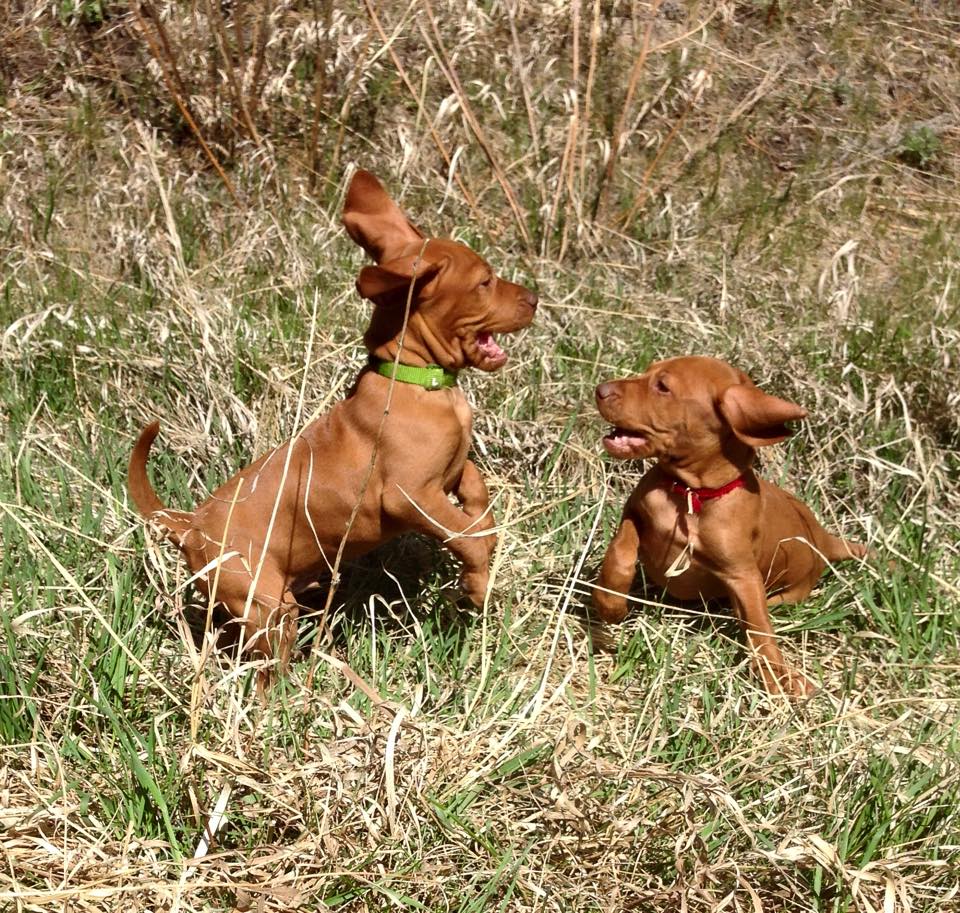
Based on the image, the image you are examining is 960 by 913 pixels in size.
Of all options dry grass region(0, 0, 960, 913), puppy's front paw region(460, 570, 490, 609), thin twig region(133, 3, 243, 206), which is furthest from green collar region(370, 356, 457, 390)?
thin twig region(133, 3, 243, 206)

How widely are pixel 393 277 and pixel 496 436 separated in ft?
4.94

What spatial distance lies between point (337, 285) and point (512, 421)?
43.1 inches

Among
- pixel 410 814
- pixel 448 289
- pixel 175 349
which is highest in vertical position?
pixel 448 289

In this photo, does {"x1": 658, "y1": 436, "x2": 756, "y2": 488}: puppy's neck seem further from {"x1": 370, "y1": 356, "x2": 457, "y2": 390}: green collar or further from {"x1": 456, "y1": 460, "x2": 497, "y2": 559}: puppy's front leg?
{"x1": 370, "y1": 356, "x2": 457, "y2": 390}: green collar

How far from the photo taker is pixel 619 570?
419cm

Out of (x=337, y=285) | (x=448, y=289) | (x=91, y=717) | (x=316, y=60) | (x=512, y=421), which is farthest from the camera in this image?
(x=316, y=60)

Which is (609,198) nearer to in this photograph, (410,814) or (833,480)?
(833,480)

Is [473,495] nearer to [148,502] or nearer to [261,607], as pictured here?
[261,607]

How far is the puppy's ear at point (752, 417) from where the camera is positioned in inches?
148

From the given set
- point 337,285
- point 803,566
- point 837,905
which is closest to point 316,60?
point 337,285

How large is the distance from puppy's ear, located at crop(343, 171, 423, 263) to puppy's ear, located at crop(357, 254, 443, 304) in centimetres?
20

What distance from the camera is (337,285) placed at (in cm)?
563

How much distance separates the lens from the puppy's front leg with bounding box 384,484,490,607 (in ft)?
13.0

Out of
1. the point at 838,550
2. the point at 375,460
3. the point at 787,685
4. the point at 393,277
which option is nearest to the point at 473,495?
the point at 375,460
